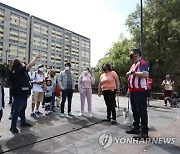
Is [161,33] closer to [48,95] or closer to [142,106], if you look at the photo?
[48,95]

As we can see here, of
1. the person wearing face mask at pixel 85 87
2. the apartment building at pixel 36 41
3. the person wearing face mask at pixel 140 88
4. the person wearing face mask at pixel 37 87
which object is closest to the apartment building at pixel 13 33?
the apartment building at pixel 36 41

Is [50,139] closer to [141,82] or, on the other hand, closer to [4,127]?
[4,127]

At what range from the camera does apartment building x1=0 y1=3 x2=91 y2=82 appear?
99.3m

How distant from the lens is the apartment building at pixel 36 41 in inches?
3910

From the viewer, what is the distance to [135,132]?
5852 mm

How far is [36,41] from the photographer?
11544 centimetres

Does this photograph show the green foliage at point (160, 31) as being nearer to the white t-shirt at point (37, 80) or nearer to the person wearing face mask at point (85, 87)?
the person wearing face mask at point (85, 87)

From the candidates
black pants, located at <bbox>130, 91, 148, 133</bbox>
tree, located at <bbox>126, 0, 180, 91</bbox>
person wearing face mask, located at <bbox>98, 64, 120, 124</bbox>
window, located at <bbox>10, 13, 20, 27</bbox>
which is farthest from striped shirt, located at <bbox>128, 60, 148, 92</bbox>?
window, located at <bbox>10, 13, 20, 27</bbox>

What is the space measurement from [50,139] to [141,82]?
231 centimetres

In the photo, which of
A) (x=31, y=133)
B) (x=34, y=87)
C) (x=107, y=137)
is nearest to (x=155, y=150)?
(x=107, y=137)

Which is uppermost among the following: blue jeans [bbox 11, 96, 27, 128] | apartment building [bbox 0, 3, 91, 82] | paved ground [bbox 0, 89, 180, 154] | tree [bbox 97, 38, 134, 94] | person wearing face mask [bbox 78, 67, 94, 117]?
apartment building [bbox 0, 3, 91, 82]

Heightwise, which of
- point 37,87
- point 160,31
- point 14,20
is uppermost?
point 14,20

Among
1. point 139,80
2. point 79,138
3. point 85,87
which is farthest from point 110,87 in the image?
point 79,138

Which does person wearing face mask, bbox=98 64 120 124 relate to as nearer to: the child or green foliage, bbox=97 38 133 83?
the child
